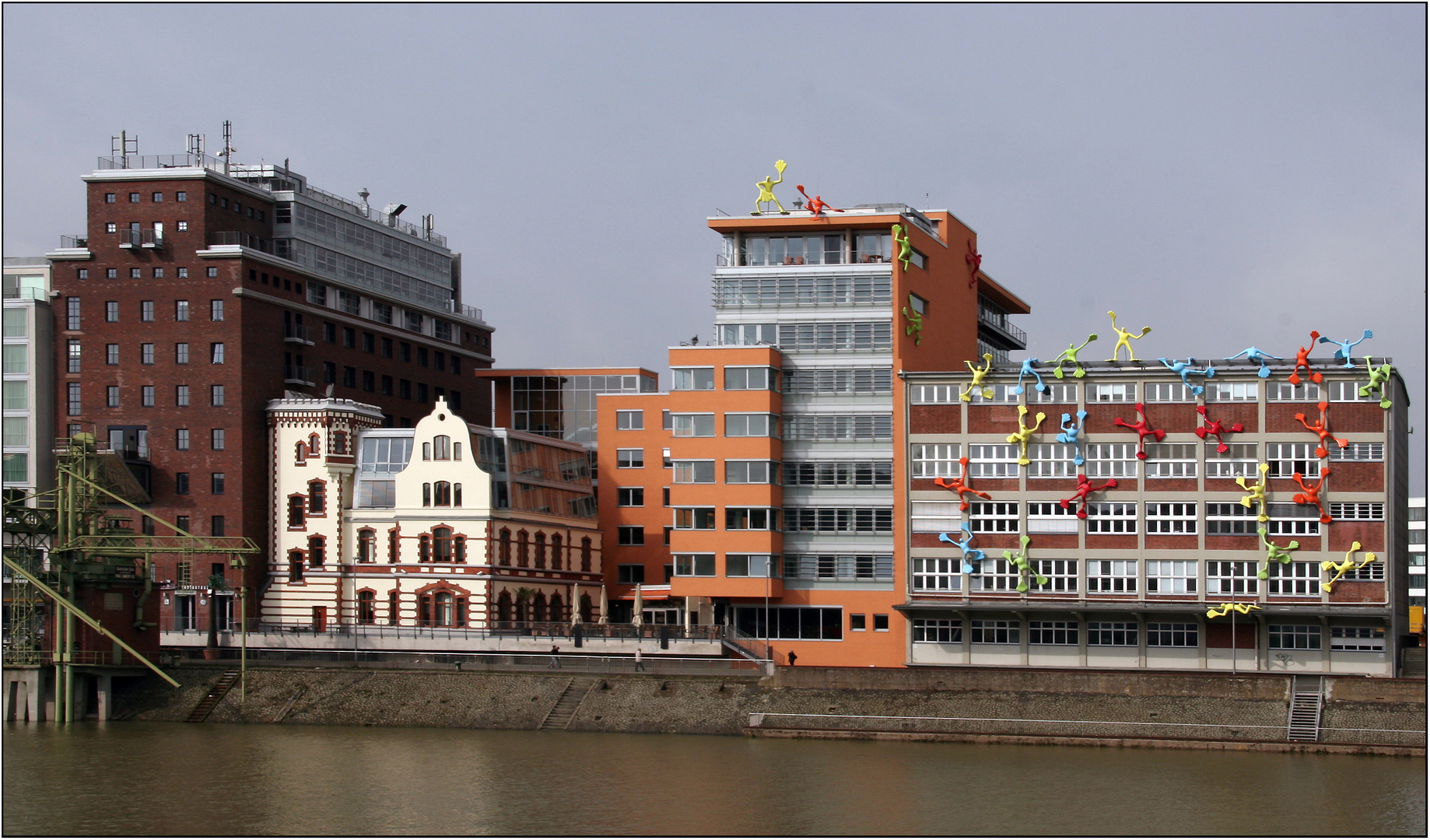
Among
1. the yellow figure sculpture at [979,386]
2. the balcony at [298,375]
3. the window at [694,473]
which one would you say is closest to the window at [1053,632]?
the yellow figure sculpture at [979,386]

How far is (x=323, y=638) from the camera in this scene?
328 feet

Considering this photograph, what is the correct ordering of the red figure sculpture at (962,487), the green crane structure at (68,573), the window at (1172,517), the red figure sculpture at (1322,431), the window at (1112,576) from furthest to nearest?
the red figure sculpture at (962,487)
the window at (1112,576)
the window at (1172,517)
the green crane structure at (68,573)
the red figure sculpture at (1322,431)

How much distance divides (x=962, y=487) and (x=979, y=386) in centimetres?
557

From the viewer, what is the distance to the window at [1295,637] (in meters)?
92.5

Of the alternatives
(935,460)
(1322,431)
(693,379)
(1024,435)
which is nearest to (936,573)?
(935,460)

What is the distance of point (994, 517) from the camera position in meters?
96.9

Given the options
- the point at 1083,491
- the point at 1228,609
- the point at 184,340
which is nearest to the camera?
the point at 1228,609

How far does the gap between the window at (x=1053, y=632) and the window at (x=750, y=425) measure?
58.9ft

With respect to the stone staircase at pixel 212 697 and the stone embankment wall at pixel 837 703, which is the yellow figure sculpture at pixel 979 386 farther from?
the stone staircase at pixel 212 697

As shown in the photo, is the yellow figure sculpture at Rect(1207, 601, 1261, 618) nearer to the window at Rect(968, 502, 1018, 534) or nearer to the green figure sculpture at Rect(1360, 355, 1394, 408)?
the window at Rect(968, 502, 1018, 534)

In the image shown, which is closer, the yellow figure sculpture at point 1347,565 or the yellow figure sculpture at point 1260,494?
the yellow figure sculpture at point 1347,565

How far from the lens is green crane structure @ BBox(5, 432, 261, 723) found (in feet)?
304

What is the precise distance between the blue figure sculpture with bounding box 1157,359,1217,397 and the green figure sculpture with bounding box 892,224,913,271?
16.5 metres

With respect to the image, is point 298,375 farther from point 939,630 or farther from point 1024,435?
point 1024,435
